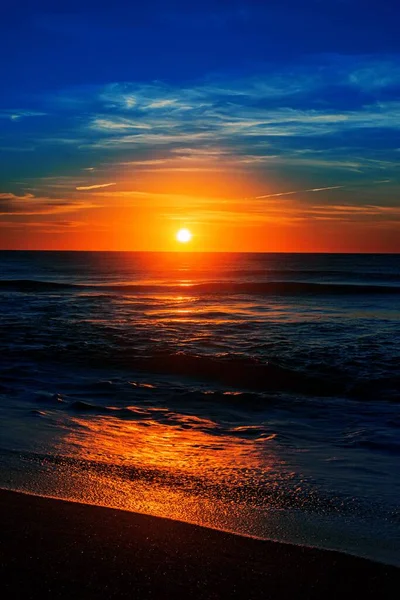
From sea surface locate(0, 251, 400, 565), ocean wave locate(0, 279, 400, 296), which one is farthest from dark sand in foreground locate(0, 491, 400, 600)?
ocean wave locate(0, 279, 400, 296)

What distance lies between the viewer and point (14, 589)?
321 centimetres

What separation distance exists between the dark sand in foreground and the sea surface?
1.00ft

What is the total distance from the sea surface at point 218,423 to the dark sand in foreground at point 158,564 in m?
0.30

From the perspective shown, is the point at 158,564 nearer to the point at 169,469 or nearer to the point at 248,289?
the point at 169,469

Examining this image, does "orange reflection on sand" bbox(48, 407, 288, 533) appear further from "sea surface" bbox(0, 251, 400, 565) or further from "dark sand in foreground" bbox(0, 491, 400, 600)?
"dark sand in foreground" bbox(0, 491, 400, 600)

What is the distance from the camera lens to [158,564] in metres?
3.56

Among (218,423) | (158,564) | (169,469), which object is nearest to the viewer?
(158,564)

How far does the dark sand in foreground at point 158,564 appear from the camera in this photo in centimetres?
327

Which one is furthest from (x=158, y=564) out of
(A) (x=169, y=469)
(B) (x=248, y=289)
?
(B) (x=248, y=289)

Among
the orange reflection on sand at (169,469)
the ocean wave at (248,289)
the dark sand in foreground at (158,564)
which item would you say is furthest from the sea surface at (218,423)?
the ocean wave at (248,289)

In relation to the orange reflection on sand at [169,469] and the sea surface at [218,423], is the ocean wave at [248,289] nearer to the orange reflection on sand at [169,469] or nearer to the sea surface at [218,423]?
the sea surface at [218,423]

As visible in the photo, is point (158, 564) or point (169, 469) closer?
point (158, 564)

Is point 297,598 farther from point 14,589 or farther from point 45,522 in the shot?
point 45,522

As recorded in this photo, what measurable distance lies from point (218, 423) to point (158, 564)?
4.58 metres
